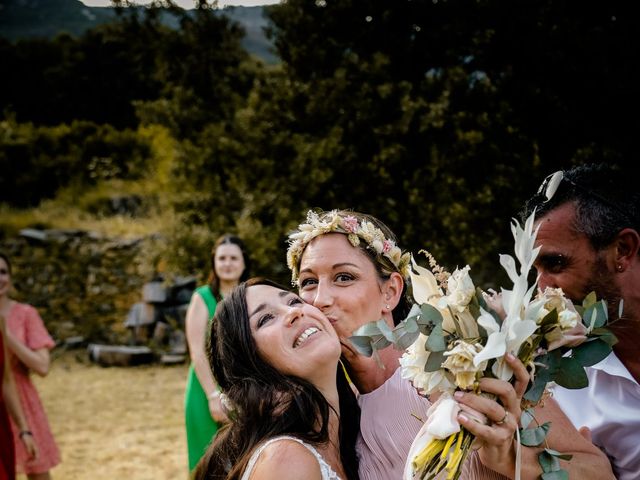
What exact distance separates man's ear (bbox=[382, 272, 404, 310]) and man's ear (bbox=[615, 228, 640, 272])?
1.06m

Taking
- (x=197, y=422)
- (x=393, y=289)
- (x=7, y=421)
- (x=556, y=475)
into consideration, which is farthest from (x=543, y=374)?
(x=7, y=421)

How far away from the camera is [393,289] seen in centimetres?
321

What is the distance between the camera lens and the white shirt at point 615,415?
246 centimetres

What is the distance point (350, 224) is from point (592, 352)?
1.43 metres

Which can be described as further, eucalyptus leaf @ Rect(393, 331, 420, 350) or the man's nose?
the man's nose

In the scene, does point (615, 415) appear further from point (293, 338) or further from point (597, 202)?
point (293, 338)

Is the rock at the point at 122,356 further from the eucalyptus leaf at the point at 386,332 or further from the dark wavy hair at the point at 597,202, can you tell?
the eucalyptus leaf at the point at 386,332

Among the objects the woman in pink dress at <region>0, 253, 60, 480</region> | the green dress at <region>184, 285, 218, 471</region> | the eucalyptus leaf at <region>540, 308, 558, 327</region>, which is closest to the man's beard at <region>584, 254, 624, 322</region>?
the eucalyptus leaf at <region>540, 308, 558, 327</region>

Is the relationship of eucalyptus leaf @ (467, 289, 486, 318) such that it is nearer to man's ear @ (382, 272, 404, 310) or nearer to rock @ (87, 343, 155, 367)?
man's ear @ (382, 272, 404, 310)

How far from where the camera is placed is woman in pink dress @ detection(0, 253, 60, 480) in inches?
235

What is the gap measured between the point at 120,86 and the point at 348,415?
25.4 metres

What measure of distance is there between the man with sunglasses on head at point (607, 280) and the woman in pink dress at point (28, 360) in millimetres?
5059

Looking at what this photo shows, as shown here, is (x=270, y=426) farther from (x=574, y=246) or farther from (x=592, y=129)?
(x=592, y=129)

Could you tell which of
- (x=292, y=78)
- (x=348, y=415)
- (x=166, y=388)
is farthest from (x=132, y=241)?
(x=348, y=415)
